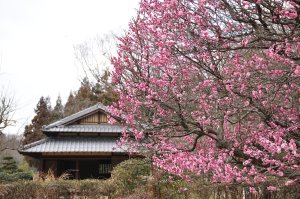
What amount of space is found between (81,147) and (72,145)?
611mm

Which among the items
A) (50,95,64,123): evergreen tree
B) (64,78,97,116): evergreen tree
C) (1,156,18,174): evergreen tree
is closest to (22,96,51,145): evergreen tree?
(50,95,64,123): evergreen tree

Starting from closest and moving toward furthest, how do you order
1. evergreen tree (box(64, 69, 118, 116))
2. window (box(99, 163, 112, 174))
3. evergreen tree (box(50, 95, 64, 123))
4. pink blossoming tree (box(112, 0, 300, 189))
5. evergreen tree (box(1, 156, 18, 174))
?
1. pink blossoming tree (box(112, 0, 300, 189))
2. window (box(99, 163, 112, 174))
3. evergreen tree (box(1, 156, 18, 174))
4. evergreen tree (box(64, 69, 118, 116))
5. evergreen tree (box(50, 95, 64, 123))

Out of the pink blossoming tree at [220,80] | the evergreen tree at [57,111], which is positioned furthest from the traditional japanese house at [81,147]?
the evergreen tree at [57,111]

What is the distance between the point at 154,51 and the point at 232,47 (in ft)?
4.73

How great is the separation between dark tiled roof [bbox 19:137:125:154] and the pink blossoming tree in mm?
13573

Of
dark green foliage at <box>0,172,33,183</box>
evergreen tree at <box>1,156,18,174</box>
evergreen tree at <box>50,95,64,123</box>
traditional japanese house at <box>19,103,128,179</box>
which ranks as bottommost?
dark green foliage at <box>0,172,33,183</box>

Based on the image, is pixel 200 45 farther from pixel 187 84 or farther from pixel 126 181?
pixel 126 181

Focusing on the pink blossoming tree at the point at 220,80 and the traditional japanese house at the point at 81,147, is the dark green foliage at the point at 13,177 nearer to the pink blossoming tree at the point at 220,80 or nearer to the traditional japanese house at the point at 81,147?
the traditional japanese house at the point at 81,147

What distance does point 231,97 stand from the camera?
5.26 metres

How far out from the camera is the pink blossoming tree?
4.75 m

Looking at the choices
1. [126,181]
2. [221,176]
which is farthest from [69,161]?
[221,176]

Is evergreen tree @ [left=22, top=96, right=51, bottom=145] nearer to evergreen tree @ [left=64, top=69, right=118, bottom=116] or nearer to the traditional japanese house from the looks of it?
evergreen tree @ [left=64, top=69, right=118, bottom=116]

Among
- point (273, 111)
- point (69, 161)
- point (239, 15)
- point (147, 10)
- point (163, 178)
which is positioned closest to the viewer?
point (239, 15)

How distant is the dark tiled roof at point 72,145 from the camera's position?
2014 centimetres
